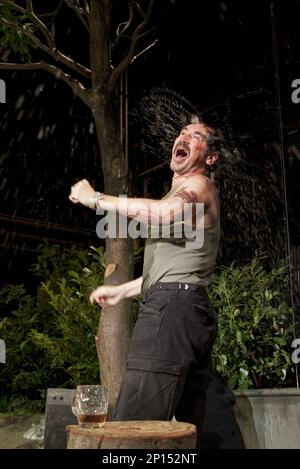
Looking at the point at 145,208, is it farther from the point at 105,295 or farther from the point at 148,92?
the point at 148,92

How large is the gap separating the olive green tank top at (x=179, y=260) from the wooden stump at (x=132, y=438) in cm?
75

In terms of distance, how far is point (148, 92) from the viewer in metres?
7.79

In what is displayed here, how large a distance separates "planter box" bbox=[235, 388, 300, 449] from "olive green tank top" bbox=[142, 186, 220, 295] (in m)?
1.48

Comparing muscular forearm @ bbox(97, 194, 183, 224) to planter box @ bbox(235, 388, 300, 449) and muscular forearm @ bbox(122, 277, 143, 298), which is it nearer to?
muscular forearm @ bbox(122, 277, 143, 298)

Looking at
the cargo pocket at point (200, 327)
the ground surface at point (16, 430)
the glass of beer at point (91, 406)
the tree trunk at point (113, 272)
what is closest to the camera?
the glass of beer at point (91, 406)

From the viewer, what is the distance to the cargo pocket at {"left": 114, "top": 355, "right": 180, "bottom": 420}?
7.81ft

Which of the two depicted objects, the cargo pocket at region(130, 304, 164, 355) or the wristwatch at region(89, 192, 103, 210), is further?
the wristwatch at region(89, 192, 103, 210)

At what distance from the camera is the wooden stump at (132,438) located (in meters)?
2.02

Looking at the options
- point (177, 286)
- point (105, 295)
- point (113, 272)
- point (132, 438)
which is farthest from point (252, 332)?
point (132, 438)

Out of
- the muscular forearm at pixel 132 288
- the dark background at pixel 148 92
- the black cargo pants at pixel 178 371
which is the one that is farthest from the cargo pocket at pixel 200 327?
the dark background at pixel 148 92

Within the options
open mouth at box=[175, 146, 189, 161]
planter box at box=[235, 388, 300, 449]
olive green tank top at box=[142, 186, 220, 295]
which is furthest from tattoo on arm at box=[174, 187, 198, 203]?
planter box at box=[235, 388, 300, 449]

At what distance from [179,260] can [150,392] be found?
0.63m

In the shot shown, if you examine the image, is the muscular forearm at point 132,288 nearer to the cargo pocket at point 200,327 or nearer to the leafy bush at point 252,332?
the cargo pocket at point 200,327
